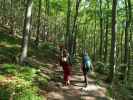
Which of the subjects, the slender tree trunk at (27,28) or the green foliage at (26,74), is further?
the slender tree trunk at (27,28)

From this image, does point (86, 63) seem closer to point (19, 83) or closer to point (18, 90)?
point (19, 83)

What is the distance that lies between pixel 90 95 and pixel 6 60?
5909 mm

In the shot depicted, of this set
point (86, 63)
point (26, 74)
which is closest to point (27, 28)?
point (26, 74)

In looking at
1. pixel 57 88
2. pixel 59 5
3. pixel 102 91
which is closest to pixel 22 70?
pixel 57 88

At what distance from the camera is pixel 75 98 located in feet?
46.5

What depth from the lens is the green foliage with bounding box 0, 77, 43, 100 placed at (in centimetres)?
1125

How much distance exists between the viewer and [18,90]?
471 inches

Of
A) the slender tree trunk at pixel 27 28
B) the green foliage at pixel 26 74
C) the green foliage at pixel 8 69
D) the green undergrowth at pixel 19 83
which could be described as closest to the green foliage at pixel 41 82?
the green undergrowth at pixel 19 83

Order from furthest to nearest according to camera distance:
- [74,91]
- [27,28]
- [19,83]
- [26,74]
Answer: [27,28] < [74,91] < [26,74] < [19,83]

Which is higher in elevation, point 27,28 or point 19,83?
point 27,28

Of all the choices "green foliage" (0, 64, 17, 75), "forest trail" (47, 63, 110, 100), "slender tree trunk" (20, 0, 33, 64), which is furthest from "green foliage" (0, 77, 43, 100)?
"slender tree trunk" (20, 0, 33, 64)

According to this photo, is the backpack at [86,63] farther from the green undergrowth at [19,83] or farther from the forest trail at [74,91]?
the green undergrowth at [19,83]

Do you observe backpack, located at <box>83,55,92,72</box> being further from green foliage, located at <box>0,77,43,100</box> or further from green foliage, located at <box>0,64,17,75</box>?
green foliage, located at <box>0,64,17,75</box>

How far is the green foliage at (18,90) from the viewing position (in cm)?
1125
